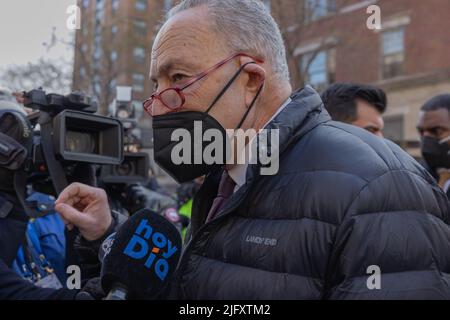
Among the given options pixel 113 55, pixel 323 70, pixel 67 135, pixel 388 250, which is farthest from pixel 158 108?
pixel 323 70

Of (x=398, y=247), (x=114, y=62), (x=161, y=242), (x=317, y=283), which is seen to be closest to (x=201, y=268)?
(x=161, y=242)

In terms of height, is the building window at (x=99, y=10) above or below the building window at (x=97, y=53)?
above

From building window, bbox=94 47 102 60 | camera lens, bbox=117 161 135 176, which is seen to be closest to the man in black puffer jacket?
camera lens, bbox=117 161 135 176

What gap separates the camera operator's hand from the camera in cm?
196

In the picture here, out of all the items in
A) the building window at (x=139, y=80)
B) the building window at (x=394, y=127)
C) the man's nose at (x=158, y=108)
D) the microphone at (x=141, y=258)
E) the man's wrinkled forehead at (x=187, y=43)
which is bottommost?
the microphone at (x=141, y=258)

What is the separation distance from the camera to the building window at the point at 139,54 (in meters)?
14.4

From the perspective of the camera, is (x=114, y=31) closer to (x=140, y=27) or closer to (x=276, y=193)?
(x=140, y=27)

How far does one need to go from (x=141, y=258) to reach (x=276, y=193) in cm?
42

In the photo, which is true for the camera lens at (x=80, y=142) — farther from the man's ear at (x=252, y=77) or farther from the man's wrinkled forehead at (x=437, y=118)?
the man's wrinkled forehead at (x=437, y=118)

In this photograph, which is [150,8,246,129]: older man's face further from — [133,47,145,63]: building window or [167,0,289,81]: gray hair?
[133,47,145,63]: building window

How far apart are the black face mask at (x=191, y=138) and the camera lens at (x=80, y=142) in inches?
33.3

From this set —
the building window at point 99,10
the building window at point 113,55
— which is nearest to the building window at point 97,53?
the building window at point 113,55

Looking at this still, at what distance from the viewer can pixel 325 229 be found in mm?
1149
